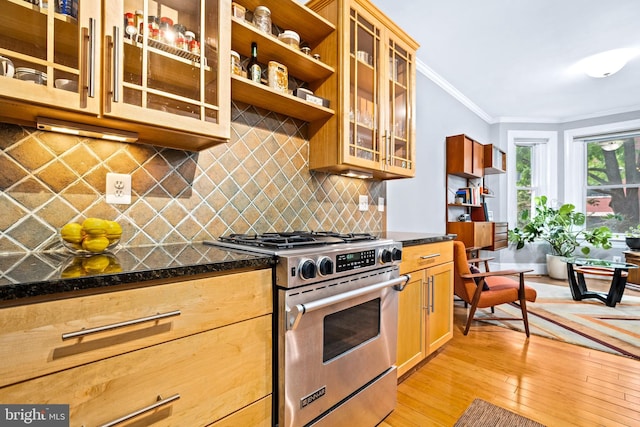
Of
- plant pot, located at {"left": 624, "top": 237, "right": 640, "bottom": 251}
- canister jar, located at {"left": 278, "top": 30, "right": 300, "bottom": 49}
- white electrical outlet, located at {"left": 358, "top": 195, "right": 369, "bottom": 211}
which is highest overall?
canister jar, located at {"left": 278, "top": 30, "right": 300, "bottom": 49}

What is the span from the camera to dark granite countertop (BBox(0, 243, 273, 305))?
0.70 metres

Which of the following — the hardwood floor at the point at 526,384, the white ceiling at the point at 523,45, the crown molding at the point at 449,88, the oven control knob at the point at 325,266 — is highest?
the white ceiling at the point at 523,45

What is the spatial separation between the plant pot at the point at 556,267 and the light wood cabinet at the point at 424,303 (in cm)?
381

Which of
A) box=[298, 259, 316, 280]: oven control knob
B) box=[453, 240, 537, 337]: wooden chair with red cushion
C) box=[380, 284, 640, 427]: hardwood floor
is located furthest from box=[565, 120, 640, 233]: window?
box=[298, 259, 316, 280]: oven control knob

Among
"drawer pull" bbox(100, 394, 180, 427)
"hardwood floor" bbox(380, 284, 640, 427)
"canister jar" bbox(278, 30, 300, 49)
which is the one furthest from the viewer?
"canister jar" bbox(278, 30, 300, 49)

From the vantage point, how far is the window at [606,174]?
4.91 metres

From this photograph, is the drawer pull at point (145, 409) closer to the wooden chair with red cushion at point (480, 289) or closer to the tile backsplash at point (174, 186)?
the tile backsplash at point (174, 186)

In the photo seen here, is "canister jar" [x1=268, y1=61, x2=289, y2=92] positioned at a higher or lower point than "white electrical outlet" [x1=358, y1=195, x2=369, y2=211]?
higher

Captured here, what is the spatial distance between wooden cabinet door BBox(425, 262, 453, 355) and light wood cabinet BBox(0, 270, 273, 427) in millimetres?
1329

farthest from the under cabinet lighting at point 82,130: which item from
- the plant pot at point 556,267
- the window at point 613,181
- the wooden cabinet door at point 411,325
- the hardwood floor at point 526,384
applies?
the window at point 613,181

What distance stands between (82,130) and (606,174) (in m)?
6.90

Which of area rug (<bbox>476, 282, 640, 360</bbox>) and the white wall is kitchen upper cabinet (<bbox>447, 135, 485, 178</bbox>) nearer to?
the white wall

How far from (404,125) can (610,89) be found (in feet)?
12.6

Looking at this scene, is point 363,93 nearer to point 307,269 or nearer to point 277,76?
point 277,76
